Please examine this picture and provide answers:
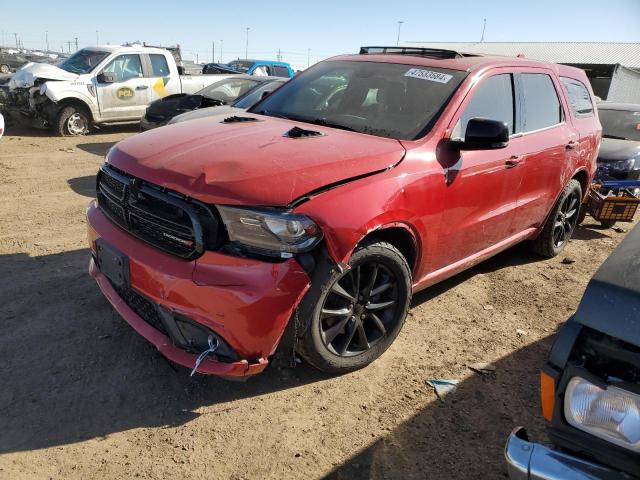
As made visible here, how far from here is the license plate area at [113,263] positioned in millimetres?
2729

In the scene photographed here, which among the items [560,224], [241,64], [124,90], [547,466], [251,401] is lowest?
[251,401]

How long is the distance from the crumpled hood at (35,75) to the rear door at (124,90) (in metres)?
0.63

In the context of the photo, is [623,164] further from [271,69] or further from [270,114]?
[271,69]

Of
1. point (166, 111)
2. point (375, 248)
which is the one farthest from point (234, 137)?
point (166, 111)

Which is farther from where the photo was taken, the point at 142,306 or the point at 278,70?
the point at 278,70

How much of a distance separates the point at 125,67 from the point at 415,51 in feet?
28.6

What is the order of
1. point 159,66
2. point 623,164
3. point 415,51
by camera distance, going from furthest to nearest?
point 159,66 < point 623,164 < point 415,51

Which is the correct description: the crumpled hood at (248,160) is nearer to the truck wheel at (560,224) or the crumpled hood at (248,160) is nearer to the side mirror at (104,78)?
the truck wheel at (560,224)

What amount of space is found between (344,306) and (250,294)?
2.39ft

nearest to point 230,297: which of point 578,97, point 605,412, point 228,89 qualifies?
point 605,412

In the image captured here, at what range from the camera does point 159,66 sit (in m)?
11.5

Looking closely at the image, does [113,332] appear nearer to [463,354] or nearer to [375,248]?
[375,248]

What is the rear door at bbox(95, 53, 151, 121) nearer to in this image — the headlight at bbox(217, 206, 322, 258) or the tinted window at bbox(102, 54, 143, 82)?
the tinted window at bbox(102, 54, 143, 82)

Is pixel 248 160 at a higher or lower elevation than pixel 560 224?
higher
